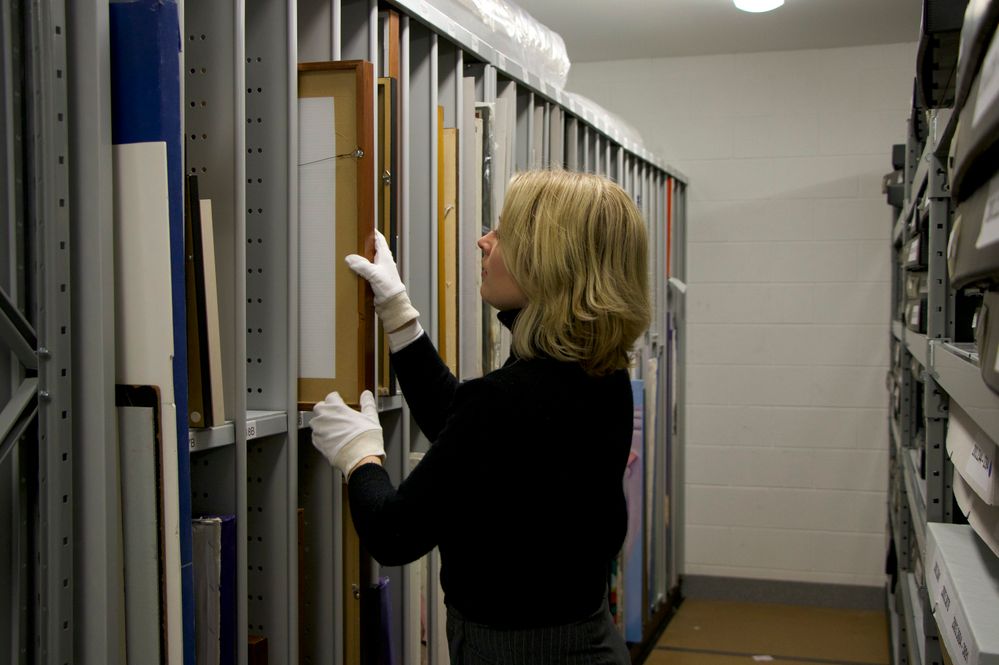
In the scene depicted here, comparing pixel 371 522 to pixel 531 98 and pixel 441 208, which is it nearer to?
pixel 441 208

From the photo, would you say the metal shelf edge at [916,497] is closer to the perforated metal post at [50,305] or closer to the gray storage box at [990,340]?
the gray storage box at [990,340]

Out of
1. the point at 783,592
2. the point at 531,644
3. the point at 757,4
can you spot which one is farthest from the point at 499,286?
the point at 783,592

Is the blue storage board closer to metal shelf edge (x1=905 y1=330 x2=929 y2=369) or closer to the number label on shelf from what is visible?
the number label on shelf

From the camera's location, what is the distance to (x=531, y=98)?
2711mm

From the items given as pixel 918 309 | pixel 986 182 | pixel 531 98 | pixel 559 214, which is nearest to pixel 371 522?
pixel 559 214

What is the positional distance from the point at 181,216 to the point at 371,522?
0.50 m

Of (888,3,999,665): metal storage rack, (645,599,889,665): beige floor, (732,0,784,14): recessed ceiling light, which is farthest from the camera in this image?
(645,599,889,665): beige floor

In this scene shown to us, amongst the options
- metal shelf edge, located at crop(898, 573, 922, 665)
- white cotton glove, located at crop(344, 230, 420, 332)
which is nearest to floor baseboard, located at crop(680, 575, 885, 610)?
metal shelf edge, located at crop(898, 573, 922, 665)

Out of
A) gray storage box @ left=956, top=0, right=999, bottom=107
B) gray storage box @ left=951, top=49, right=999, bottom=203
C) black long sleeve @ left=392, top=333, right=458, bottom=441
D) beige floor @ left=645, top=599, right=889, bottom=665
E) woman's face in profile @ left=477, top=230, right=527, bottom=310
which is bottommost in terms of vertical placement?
beige floor @ left=645, top=599, right=889, bottom=665

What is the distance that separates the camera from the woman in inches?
54.1

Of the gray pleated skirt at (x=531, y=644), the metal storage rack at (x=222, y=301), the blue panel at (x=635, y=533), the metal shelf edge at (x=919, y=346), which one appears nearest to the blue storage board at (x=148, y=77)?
the metal storage rack at (x=222, y=301)

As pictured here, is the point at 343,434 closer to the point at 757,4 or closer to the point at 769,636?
the point at 757,4

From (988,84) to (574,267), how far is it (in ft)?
2.40

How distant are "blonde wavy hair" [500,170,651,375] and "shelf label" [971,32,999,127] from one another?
0.67m
